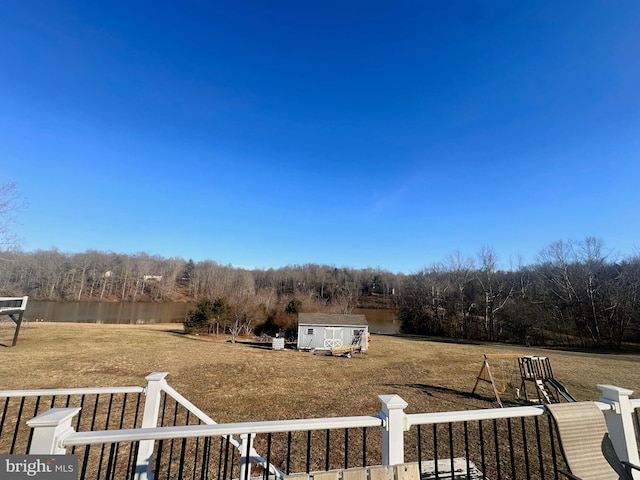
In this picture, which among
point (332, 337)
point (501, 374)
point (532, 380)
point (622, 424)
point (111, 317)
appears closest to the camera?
point (622, 424)

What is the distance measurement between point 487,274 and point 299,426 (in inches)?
1471

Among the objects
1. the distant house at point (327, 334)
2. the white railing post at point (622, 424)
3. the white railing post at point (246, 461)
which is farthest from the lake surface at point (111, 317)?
the white railing post at point (622, 424)

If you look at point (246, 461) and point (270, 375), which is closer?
point (246, 461)

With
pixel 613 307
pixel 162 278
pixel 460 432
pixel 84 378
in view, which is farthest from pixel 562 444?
pixel 162 278

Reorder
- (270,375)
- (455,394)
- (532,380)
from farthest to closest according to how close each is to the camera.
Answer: (270,375) < (455,394) < (532,380)

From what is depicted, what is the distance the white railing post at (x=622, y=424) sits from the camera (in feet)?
9.32

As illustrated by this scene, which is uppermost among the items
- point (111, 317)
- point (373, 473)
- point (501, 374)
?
point (373, 473)

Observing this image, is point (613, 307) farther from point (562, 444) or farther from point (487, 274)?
point (562, 444)

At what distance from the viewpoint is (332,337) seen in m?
20.9

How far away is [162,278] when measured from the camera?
70.9 metres

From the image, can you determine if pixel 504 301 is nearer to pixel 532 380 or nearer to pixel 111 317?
pixel 532 380

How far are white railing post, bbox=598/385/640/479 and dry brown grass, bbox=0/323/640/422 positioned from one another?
213 inches

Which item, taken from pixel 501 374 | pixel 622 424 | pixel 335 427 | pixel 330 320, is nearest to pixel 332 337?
pixel 330 320

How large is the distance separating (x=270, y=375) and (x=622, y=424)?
10.6 m
